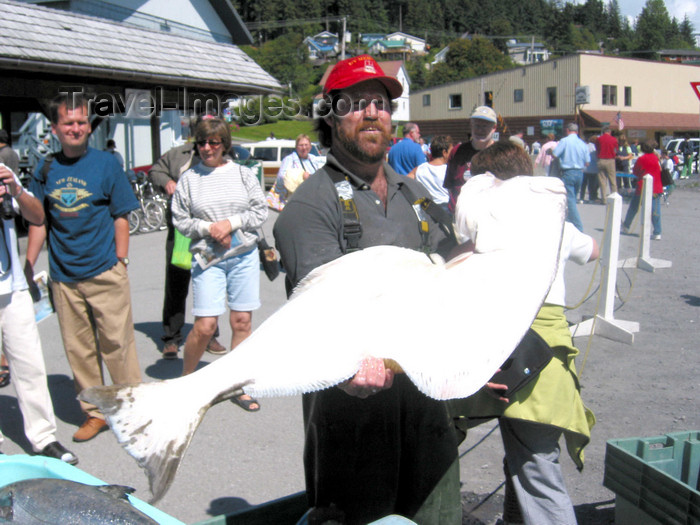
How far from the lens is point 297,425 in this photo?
4.83 metres

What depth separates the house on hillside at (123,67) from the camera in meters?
13.0

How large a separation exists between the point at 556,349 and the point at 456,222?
3.39 ft

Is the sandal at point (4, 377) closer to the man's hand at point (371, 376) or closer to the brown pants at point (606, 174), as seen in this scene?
the man's hand at point (371, 376)

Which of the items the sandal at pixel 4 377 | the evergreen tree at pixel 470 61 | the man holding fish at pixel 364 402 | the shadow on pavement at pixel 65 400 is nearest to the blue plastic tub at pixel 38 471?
the man holding fish at pixel 364 402

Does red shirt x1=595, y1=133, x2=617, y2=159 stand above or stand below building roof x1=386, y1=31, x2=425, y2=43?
below

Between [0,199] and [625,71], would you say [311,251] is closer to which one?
[0,199]

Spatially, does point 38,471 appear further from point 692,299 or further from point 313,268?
point 692,299

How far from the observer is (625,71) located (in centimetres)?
5269

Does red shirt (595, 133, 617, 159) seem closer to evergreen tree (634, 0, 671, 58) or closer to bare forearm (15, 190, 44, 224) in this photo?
bare forearm (15, 190, 44, 224)

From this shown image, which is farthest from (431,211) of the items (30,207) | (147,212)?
(147,212)

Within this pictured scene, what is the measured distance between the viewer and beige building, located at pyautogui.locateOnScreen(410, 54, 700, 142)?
5125 centimetres

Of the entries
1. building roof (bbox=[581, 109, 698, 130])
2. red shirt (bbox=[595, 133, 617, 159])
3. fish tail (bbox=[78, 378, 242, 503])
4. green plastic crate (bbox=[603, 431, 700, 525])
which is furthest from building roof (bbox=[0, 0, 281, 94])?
building roof (bbox=[581, 109, 698, 130])

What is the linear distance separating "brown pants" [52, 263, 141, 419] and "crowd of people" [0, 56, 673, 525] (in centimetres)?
1

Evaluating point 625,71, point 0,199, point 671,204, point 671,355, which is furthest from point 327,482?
point 625,71
